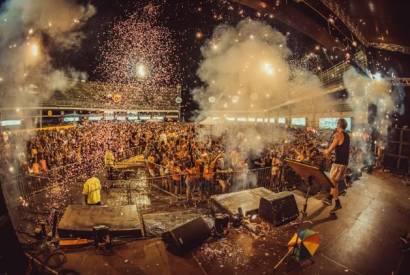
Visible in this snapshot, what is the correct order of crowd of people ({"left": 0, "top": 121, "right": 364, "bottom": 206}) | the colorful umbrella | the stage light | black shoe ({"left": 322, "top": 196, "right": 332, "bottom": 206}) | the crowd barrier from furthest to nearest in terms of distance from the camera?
the stage light, crowd of people ({"left": 0, "top": 121, "right": 364, "bottom": 206}), the crowd barrier, black shoe ({"left": 322, "top": 196, "right": 332, "bottom": 206}), the colorful umbrella

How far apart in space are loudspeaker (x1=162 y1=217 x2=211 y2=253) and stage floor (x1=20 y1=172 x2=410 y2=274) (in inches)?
4.3

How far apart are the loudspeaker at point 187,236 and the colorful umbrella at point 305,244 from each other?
1399 mm

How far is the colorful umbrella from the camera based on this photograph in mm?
3047

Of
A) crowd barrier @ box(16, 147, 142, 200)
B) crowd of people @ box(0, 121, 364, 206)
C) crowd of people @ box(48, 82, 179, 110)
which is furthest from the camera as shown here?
crowd of people @ box(48, 82, 179, 110)

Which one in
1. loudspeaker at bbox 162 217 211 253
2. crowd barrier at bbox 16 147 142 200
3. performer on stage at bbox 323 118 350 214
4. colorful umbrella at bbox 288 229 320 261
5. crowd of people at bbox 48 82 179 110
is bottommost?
crowd barrier at bbox 16 147 142 200

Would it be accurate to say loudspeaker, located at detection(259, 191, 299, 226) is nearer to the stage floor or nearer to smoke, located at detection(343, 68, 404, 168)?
the stage floor

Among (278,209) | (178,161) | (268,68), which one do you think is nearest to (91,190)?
(178,161)

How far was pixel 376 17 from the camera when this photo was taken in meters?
6.93

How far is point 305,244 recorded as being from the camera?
3070 mm

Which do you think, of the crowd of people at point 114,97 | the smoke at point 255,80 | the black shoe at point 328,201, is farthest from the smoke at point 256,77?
the crowd of people at point 114,97

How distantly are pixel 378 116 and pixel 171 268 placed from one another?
1425cm

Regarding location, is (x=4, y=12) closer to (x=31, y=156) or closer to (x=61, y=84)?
(x=31, y=156)

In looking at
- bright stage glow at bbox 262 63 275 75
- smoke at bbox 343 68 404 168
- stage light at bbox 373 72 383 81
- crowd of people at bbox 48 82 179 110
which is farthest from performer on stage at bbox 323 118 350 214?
crowd of people at bbox 48 82 179 110

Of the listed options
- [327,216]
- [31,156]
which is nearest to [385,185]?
[327,216]
